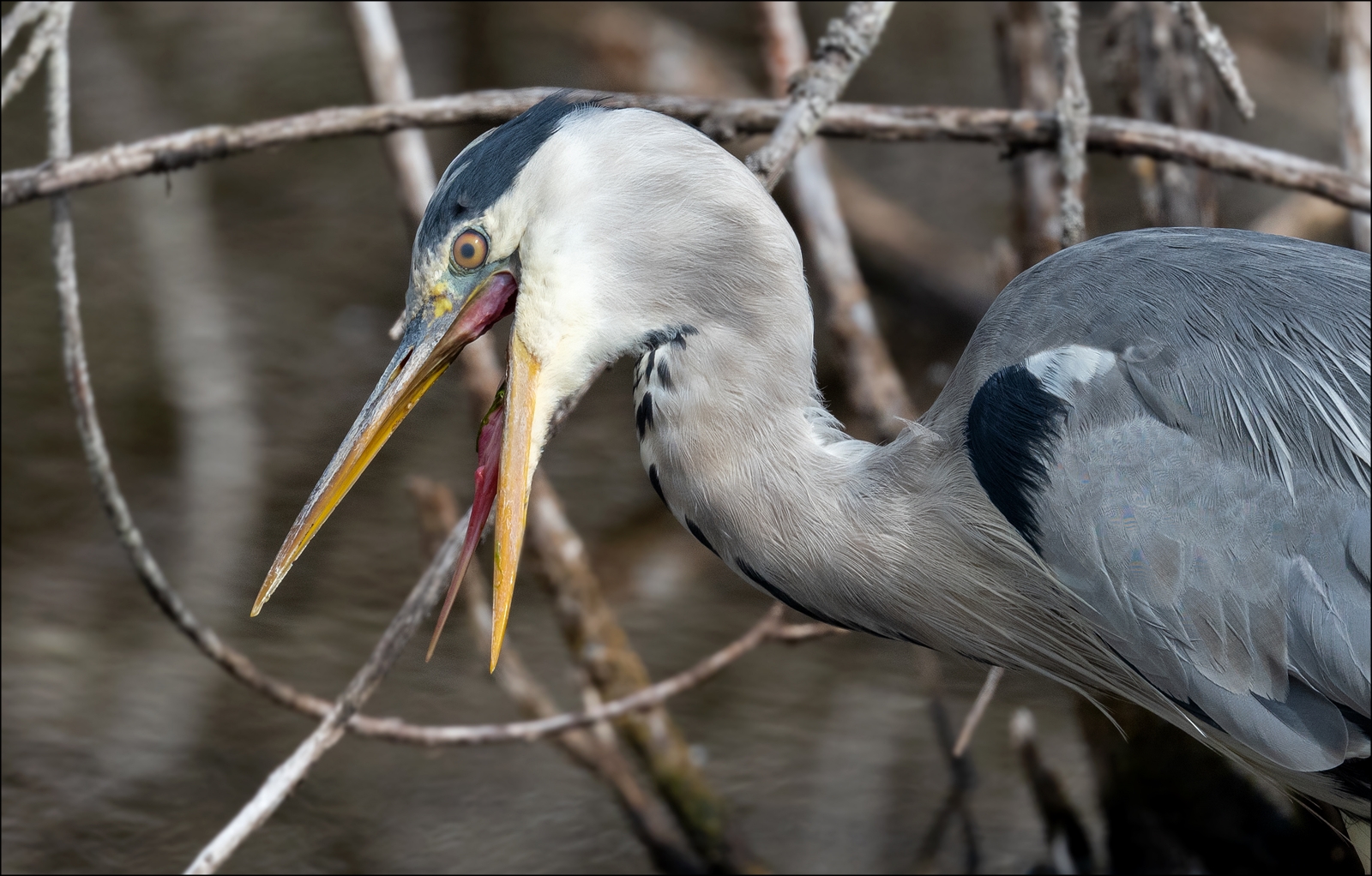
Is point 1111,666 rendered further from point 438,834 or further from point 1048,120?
point 438,834

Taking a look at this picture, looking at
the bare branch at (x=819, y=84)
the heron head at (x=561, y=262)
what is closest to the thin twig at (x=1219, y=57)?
the bare branch at (x=819, y=84)

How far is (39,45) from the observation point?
1901 millimetres

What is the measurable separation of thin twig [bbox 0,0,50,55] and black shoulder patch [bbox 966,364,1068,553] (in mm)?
1417

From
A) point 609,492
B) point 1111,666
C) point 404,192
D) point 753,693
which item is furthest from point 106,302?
point 1111,666

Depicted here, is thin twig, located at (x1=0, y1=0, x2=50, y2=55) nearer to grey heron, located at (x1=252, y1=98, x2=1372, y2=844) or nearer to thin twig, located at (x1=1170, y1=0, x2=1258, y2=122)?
grey heron, located at (x1=252, y1=98, x2=1372, y2=844)

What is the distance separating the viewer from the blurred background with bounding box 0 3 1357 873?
9.39 ft

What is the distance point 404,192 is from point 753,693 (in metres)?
1.46

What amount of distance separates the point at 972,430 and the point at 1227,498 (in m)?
0.27

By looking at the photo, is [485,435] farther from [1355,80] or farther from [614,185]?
[1355,80]

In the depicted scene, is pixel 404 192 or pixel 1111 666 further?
pixel 404 192

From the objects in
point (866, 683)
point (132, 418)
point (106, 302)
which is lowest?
point (866, 683)

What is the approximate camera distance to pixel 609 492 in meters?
4.06

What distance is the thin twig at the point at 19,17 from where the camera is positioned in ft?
6.25

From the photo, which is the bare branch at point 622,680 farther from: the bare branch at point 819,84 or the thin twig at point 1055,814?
the bare branch at point 819,84
